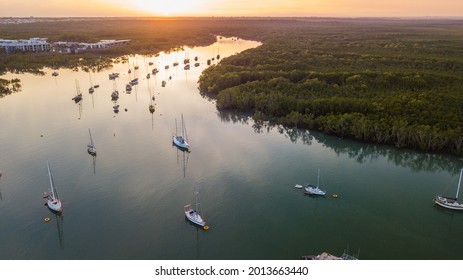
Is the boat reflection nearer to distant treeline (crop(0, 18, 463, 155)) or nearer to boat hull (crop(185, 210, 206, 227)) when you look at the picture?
boat hull (crop(185, 210, 206, 227))

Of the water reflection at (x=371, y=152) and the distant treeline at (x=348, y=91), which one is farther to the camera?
the distant treeline at (x=348, y=91)

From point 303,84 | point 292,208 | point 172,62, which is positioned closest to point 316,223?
point 292,208

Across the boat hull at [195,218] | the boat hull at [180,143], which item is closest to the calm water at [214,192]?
the boat hull at [195,218]

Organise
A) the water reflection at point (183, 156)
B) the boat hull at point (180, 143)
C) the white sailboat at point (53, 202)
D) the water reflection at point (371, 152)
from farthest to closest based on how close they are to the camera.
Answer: the boat hull at point (180, 143) < the water reflection at point (183, 156) < the water reflection at point (371, 152) < the white sailboat at point (53, 202)

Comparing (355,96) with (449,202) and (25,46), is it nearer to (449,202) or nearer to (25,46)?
(449,202)

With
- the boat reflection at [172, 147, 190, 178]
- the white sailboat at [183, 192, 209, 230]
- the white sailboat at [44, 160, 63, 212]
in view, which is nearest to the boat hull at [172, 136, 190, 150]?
the boat reflection at [172, 147, 190, 178]

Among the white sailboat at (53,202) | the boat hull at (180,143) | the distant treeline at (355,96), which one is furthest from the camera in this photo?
the boat hull at (180,143)

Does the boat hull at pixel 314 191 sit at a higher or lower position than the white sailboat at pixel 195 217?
higher

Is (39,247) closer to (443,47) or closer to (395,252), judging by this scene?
(395,252)

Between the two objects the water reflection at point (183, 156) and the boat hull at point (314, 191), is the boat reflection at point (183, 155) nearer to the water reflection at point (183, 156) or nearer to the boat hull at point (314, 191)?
the water reflection at point (183, 156)
